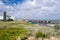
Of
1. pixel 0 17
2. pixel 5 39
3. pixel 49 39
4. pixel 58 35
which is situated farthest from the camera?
pixel 0 17

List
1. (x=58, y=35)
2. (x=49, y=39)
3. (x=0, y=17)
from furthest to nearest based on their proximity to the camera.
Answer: (x=0, y=17) → (x=58, y=35) → (x=49, y=39)

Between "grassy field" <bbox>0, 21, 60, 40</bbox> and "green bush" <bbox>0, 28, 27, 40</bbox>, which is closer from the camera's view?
"green bush" <bbox>0, 28, 27, 40</bbox>

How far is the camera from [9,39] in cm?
2600

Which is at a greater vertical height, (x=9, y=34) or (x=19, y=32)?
(x=19, y=32)

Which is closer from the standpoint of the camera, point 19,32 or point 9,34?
point 9,34

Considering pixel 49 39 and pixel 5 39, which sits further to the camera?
pixel 49 39

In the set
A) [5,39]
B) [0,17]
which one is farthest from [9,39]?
[0,17]

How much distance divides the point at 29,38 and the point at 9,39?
11.1ft

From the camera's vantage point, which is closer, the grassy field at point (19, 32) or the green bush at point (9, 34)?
the green bush at point (9, 34)

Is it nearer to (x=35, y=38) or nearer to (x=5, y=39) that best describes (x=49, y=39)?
(x=35, y=38)

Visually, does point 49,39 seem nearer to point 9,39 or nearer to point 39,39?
point 39,39

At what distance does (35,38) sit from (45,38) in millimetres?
1667

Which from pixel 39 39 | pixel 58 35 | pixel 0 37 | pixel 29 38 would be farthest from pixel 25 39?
pixel 58 35

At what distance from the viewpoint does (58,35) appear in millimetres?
30797
